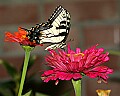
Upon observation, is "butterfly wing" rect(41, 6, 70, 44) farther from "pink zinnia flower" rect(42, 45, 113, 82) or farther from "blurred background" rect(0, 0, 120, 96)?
"blurred background" rect(0, 0, 120, 96)

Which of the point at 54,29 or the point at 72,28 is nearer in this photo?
the point at 54,29

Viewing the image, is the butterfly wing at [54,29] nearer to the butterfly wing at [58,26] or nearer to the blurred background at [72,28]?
the butterfly wing at [58,26]

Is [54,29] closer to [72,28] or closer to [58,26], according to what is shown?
[58,26]

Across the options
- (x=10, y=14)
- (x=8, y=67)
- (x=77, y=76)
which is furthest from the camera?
(x=10, y=14)

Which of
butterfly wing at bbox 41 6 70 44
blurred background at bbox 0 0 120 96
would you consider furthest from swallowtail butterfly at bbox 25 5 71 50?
blurred background at bbox 0 0 120 96

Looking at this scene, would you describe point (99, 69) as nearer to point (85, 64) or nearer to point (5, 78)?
point (85, 64)

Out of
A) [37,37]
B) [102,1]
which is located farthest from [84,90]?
[37,37]

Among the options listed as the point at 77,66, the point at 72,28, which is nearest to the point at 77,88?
the point at 77,66
